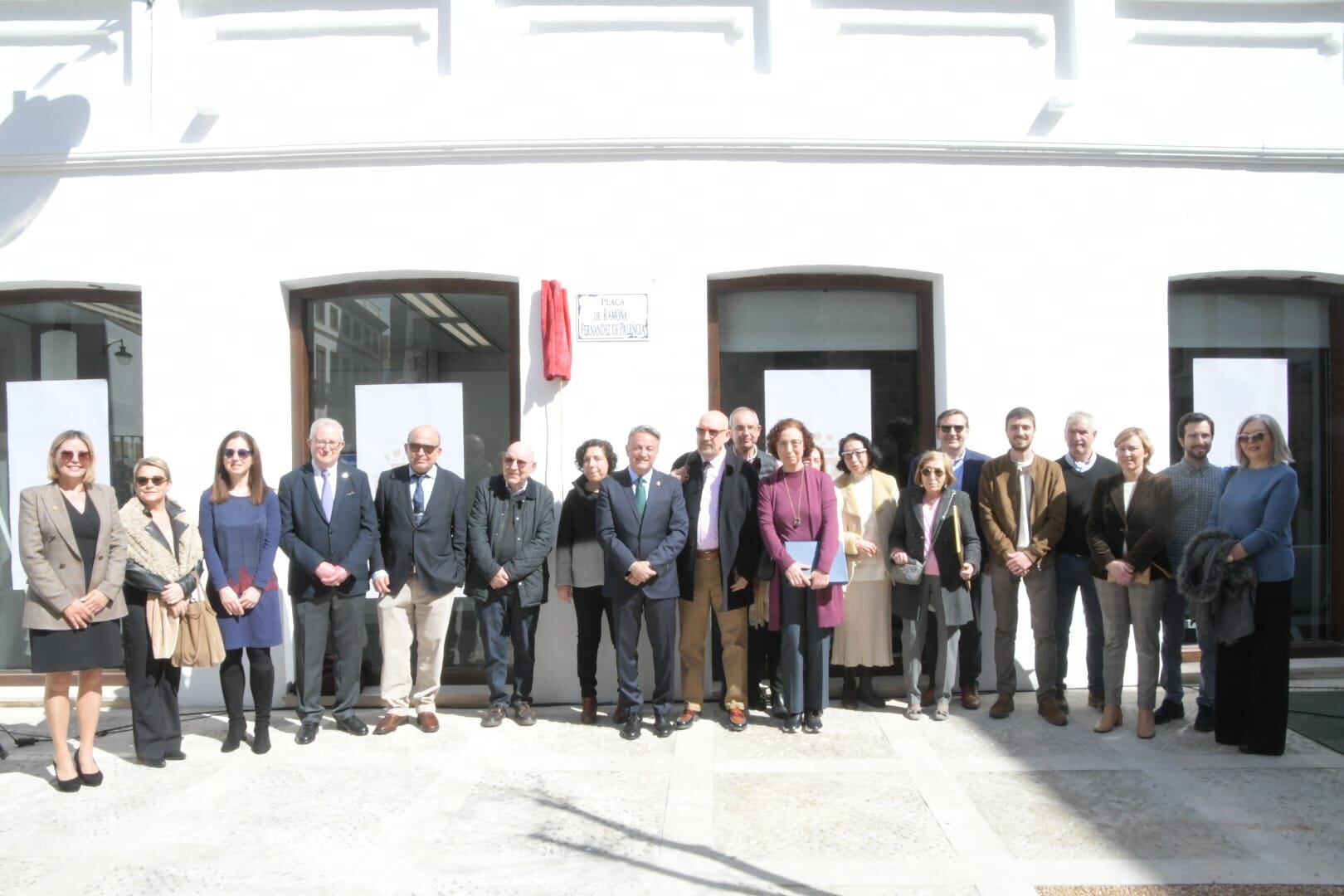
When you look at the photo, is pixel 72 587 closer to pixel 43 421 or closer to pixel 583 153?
pixel 43 421

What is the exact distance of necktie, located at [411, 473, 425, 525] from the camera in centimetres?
577

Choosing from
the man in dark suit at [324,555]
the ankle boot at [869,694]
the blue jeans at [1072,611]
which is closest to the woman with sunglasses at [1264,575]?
the blue jeans at [1072,611]

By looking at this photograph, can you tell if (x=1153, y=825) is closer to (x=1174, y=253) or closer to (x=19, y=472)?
(x=1174, y=253)

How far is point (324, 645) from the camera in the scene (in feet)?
18.8

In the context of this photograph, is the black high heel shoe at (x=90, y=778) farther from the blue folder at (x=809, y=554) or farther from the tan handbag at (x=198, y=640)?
the blue folder at (x=809, y=554)

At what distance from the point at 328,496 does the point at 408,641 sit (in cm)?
105

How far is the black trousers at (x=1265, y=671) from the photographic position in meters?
5.08

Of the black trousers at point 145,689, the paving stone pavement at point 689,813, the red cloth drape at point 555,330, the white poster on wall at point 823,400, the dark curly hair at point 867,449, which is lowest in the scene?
the paving stone pavement at point 689,813

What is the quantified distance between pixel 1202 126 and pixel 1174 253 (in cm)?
93

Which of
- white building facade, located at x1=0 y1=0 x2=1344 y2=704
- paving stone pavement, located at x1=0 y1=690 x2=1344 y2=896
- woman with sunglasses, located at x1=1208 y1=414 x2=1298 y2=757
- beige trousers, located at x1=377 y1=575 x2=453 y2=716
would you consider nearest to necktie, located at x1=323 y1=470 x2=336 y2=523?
beige trousers, located at x1=377 y1=575 x2=453 y2=716

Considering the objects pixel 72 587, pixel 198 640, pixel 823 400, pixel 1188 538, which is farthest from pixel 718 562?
pixel 72 587

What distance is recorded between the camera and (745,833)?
4.08 m

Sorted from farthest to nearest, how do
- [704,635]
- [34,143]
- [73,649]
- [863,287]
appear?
[863,287] → [34,143] → [704,635] → [73,649]

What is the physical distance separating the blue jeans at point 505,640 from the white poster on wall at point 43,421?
3239 mm
